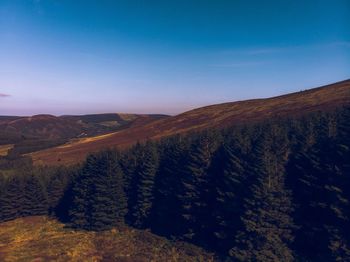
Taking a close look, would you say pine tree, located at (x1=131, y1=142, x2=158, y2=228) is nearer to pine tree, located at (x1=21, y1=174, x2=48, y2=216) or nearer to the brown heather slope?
pine tree, located at (x1=21, y1=174, x2=48, y2=216)

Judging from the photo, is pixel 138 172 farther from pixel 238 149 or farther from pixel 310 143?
pixel 310 143

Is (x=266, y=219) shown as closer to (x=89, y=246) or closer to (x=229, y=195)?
→ (x=229, y=195)

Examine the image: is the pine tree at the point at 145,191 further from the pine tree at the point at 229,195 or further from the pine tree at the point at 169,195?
the pine tree at the point at 229,195

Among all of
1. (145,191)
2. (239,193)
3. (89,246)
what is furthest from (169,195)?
(89,246)

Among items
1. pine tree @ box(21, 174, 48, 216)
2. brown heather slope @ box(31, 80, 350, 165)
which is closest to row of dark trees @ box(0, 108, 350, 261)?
pine tree @ box(21, 174, 48, 216)

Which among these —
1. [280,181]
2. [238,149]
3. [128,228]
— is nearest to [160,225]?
[128,228]
